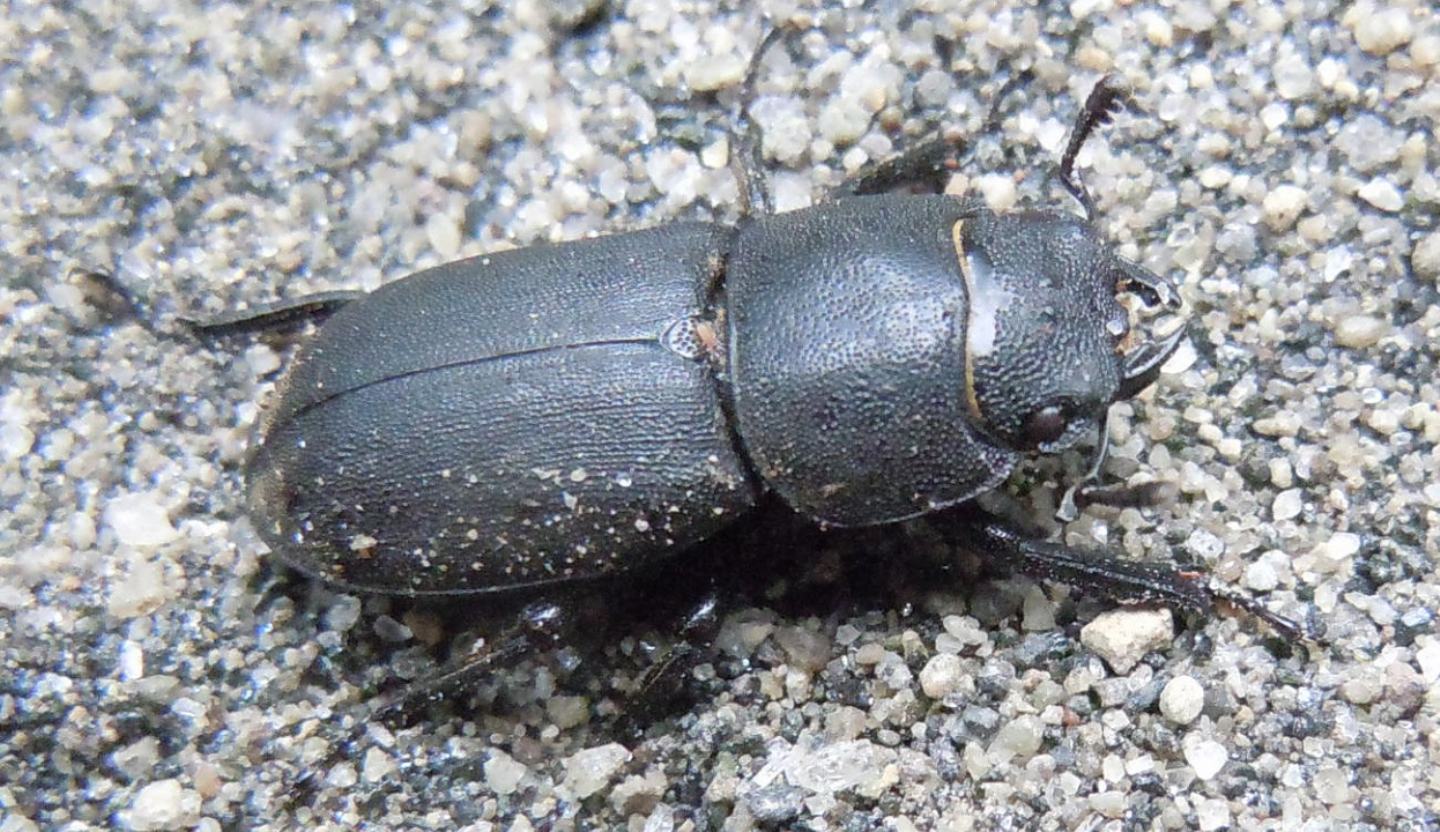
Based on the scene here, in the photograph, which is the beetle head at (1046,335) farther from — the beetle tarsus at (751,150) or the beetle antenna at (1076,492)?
the beetle tarsus at (751,150)

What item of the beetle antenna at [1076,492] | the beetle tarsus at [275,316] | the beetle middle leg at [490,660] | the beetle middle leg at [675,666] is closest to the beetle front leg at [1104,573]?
the beetle antenna at [1076,492]

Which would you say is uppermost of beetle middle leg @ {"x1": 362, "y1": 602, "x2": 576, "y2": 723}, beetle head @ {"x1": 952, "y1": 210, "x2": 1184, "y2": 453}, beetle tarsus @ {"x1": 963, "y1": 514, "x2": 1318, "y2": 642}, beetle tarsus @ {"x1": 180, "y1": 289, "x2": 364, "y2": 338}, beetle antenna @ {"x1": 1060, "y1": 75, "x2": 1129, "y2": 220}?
beetle antenna @ {"x1": 1060, "y1": 75, "x2": 1129, "y2": 220}

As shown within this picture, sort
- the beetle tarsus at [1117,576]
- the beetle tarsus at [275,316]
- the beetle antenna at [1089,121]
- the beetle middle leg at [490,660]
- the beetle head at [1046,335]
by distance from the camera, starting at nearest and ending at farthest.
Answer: the beetle head at [1046,335] → the beetle tarsus at [1117,576] → the beetle middle leg at [490,660] → the beetle antenna at [1089,121] → the beetle tarsus at [275,316]

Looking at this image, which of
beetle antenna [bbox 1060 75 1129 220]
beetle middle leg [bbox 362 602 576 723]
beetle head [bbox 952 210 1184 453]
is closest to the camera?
beetle head [bbox 952 210 1184 453]

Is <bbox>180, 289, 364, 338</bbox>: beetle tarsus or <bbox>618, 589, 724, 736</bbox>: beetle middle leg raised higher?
<bbox>180, 289, 364, 338</bbox>: beetle tarsus

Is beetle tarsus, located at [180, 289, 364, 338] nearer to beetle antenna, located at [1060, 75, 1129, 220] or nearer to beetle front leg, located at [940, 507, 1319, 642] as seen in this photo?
beetle front leg, located at [940, 507, 1319, 642]

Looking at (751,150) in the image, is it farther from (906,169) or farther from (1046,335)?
(1046,335)

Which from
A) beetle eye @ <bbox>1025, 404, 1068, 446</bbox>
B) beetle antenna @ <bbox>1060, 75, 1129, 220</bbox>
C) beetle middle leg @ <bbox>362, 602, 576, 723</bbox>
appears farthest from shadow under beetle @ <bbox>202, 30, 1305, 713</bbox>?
beetle antenna @ <bbox>1060, 75, 1129, 220</bbox>
